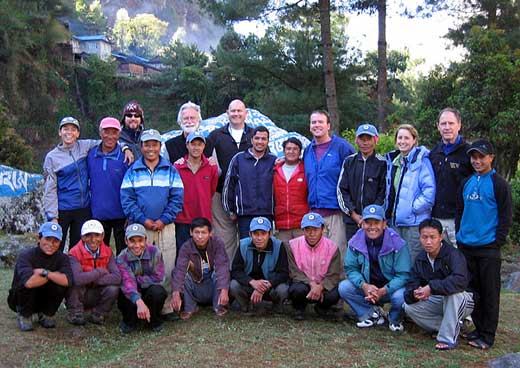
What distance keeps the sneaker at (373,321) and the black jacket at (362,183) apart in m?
0.96

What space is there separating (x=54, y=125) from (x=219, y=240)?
26.9m

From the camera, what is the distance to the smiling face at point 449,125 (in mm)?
5172

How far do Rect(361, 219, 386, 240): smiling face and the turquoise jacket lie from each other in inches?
2.8

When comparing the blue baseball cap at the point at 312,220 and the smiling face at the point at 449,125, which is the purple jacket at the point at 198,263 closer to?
the blue baseball cap at the point at 312,220

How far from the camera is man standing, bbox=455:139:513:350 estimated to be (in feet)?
15.9

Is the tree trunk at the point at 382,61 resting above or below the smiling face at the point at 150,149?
above

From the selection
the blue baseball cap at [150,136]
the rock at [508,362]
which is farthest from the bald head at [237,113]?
the rock at [508,362]

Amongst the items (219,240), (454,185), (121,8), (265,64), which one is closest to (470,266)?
(454,185)

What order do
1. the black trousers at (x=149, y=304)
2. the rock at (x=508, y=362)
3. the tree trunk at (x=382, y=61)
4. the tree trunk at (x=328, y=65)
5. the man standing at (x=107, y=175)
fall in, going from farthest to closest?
the tree trunk at (x=382, y=61)
the tree trunk at (x=328, y=65)
the man standing at (x=107, y=175)
the black trousers at (x=149, y=304)
the rock at (x=508, y=362)

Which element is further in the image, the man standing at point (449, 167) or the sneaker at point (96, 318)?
the sneaker at point (96, 318)

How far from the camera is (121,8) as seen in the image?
412 feet

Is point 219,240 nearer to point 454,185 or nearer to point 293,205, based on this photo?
point 293,205

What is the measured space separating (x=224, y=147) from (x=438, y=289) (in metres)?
2.64

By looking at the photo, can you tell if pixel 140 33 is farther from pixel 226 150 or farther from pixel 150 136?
pixel 150 136
